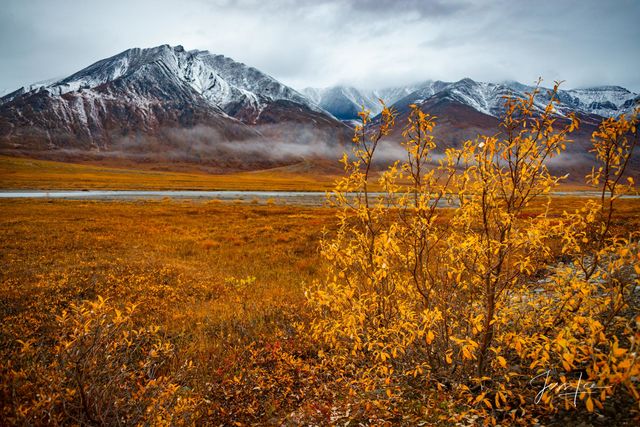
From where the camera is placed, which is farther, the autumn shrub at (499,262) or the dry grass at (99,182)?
the dry grass at (99,182)

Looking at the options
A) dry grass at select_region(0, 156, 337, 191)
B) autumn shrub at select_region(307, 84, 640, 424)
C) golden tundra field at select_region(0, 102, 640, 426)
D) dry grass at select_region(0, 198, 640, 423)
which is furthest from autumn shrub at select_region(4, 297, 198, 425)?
dry grass at select_region(0, 156, 337, 191)

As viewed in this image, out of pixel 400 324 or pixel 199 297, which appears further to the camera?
pixel 199 297

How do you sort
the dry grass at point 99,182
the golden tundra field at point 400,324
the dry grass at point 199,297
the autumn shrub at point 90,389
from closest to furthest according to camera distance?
the autumn shrub at point 90,389 < the golden tundra field at point 400,324 < the dry grass at point 199,297 < the dry grass at point 99,182

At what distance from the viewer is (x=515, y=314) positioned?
5.64 m

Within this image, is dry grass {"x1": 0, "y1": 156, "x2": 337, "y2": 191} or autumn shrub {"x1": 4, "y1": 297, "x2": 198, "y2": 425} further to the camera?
dry grass {"x1": 0, "y1": 156, "x2": 337, "y2": 191}

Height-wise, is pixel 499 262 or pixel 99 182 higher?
pixel 99 182

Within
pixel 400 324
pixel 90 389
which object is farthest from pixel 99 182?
pixel 400 324

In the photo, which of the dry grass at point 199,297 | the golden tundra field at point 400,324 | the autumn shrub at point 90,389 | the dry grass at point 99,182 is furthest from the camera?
the dry grass at point 99,182

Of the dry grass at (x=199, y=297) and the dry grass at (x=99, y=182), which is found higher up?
the dry grass at (x=99, y=182)

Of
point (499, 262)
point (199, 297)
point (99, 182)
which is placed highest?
point (99, 182)

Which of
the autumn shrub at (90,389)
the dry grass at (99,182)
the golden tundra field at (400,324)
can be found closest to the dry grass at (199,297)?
the golden tundra field at (400,324)

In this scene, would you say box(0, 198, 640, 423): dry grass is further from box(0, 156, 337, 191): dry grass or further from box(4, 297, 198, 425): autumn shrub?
box(0, 156, 337, 191): dry grass

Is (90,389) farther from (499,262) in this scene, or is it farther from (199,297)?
(199,297)

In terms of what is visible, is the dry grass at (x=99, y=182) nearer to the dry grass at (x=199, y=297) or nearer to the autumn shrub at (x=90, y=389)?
the dry grass at (x=199, y=297)
